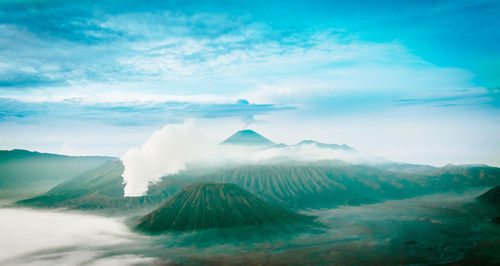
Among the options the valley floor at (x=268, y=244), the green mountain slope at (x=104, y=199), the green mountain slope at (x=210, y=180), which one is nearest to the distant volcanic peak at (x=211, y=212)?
the valley floor at (x=268, y=244)

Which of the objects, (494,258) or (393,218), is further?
(393,218)

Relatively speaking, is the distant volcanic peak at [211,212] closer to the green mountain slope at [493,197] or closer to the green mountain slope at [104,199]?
the green mountain slope at [104,199]

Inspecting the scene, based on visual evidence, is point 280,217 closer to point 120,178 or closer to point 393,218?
point 393,218

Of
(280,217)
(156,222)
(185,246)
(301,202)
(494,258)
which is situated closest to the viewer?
(494,258)

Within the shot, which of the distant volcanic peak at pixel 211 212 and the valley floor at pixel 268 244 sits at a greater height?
the distant volcanic peak at pixel 211 212

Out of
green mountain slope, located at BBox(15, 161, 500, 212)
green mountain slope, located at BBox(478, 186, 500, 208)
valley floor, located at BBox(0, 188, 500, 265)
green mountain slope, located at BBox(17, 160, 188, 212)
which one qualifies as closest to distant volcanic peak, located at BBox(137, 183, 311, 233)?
valley floor, located at BBox(0, 188, 500, 265)

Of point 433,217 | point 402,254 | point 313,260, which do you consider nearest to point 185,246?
point 313,260
